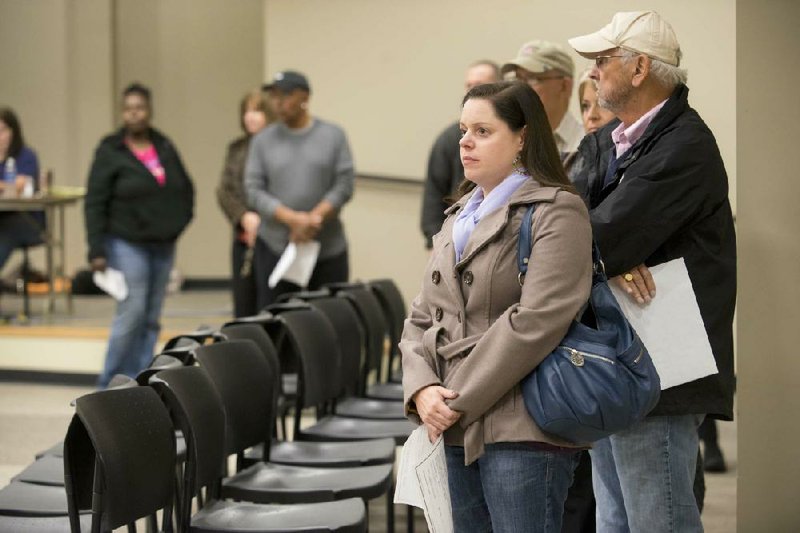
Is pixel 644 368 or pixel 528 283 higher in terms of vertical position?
pixel 528 283

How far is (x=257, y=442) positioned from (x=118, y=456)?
3.40 ft

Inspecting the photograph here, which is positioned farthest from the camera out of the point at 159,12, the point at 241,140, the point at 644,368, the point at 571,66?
the point at 159,12

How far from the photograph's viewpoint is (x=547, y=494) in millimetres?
2330

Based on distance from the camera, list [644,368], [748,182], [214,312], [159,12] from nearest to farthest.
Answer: [644,368], [748,182], [214,312], [159,12]

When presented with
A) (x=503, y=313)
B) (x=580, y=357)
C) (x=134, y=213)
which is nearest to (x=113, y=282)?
(x=134, y=213)

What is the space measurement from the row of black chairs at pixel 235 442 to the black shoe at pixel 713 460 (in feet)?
→ 4.36

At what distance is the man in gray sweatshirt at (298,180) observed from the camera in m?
6.07

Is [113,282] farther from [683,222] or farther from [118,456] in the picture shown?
[683,222]

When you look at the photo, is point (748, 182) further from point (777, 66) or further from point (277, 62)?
point (277, 62)

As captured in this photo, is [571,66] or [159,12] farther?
[159,12]

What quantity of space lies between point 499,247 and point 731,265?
561 mm

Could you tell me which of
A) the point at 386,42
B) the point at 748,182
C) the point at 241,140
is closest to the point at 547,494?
the point at 748,182

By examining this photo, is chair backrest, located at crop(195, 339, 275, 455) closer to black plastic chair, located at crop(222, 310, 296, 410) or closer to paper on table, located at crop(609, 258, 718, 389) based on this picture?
black plastic chair, located at crop(222, 310, 296, 410)

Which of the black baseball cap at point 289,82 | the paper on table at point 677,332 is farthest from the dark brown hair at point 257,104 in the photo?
the paper on table at point 677,332
